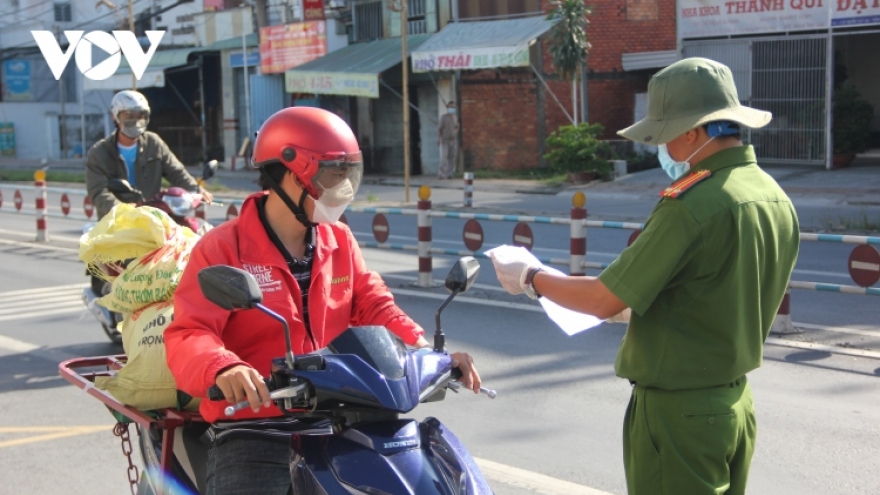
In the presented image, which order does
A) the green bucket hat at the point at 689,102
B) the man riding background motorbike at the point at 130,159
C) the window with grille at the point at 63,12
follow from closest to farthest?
the green bucket hat at the point at 689,102 → the man riding background motorbike at the point at 130,159 → the window with grille at the point at 63,12

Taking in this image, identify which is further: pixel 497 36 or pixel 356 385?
pixel 497 36

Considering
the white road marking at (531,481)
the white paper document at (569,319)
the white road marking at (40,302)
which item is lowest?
the white road marking at (40,302)

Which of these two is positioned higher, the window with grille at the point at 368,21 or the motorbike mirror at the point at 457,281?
the window with grille at the point at 368,21

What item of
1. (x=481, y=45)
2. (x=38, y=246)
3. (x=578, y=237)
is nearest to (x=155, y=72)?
(x=481, y=45)

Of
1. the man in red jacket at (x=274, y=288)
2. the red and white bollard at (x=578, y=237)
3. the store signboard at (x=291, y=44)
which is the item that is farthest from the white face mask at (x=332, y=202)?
the store signboard at (x=291, y=44)

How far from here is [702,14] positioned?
25.5 m

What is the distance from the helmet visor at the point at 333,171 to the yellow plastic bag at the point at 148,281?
2.14m

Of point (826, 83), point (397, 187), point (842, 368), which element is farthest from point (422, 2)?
point (842, 368)

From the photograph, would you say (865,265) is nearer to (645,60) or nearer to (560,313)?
(560,313)

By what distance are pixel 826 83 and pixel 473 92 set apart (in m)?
10.0

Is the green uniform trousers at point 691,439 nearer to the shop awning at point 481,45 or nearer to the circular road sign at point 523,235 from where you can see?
the circular road sign at point 523,235

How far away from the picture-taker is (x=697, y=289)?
2.98 metres

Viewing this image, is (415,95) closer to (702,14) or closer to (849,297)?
(702,14)

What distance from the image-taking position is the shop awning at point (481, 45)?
87.8ft
